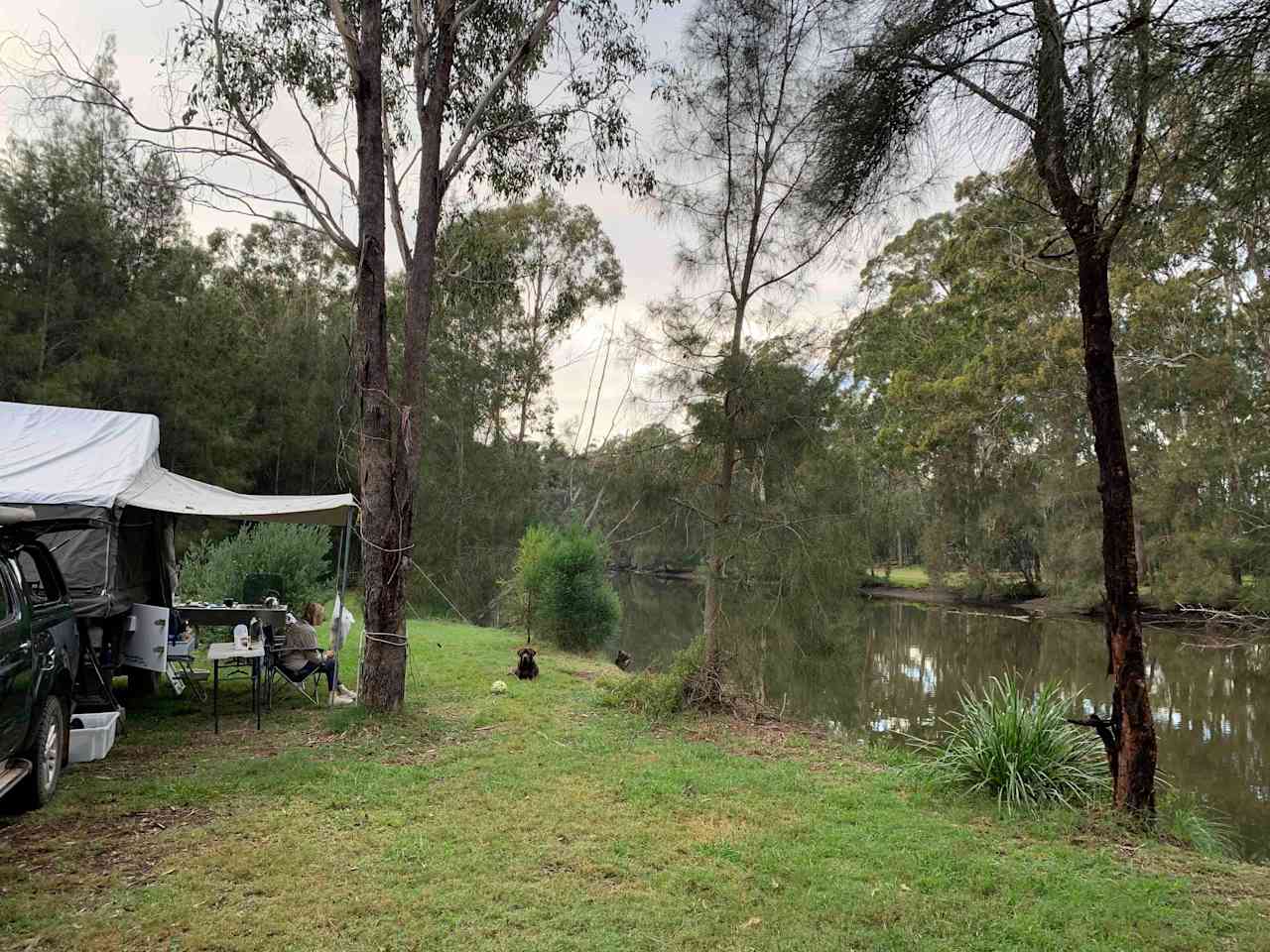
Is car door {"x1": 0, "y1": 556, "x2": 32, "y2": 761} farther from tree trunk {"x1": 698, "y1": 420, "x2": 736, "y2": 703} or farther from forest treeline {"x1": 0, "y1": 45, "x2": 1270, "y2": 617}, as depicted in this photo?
tree trunk {"x1": 698, "y1": 420, "x2": 736, "y2": 703}

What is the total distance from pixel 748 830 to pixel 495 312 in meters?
20.5

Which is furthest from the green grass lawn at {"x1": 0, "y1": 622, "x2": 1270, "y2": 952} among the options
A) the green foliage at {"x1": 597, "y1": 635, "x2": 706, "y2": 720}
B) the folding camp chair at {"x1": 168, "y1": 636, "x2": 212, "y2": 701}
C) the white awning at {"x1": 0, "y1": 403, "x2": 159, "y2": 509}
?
the white awning at {"x1": 0, "y1": 403, "x2": 159, "y2": 509}

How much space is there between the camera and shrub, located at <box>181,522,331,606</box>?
458 inches

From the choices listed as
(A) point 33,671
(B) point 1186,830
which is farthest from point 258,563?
(B) point 1186,830

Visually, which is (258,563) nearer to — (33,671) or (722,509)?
(722,509)

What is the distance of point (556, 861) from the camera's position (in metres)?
3.82

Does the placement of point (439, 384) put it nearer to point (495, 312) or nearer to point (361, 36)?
point (495, 312)

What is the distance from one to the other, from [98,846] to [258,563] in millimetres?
9033

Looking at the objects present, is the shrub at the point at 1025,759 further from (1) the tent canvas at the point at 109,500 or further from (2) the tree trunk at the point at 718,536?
(1) the tent canvas at the point at 109,500

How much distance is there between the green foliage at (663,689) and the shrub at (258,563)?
595cm

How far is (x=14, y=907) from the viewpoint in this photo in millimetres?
3158

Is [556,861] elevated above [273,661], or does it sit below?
below

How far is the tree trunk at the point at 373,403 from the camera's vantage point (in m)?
6.70

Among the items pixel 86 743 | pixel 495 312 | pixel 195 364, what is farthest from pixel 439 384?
pixel 86 743
